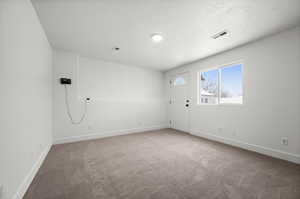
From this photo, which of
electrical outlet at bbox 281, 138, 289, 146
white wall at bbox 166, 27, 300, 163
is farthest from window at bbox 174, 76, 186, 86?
electrical outlet at bbox 281, 138, 289, 146

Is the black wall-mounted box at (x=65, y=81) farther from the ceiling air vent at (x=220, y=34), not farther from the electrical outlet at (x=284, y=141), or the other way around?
the electrical outlet at (x=284, y=141)

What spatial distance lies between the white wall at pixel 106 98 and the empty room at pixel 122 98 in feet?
0.11

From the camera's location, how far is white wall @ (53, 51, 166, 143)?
3260mm

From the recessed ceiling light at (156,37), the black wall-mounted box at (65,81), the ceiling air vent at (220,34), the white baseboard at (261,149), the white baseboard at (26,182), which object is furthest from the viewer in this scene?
the black wall-mounted box at (65,81)

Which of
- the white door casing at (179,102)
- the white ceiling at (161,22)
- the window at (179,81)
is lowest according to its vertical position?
the white door casing at (179,102)

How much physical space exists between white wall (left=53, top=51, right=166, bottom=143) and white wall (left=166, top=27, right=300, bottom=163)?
2586 millimetres

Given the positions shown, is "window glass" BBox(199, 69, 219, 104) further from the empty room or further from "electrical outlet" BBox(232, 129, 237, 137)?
"electrical outlet" BBox(232, 129, 237, 137)

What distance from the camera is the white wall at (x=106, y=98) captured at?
10.7 ft

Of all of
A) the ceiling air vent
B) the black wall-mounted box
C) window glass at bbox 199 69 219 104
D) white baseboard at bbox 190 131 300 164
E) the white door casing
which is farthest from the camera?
the white door casing

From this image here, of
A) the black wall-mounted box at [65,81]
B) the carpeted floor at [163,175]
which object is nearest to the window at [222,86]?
the carpeted floor at [163,175]

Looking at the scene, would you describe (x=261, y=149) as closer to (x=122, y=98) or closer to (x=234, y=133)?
(x=234, y=133)

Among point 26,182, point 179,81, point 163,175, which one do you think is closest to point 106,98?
point 26,182

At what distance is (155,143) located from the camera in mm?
3275

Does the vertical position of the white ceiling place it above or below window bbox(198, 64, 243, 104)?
above
